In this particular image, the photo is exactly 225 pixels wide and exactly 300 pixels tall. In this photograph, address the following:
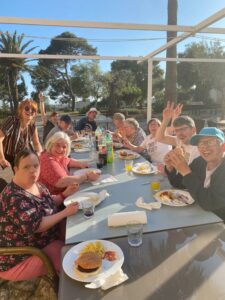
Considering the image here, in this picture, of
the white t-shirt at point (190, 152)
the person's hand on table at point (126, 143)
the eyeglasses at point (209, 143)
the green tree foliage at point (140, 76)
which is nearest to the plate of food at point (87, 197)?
the eyeglasses at point (209, 143)

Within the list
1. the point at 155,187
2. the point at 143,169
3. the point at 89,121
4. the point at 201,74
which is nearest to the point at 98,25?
the point at 143,169

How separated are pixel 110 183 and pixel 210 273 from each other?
4.72 ft

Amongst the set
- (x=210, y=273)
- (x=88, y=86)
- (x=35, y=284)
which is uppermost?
(x=88, y=86)

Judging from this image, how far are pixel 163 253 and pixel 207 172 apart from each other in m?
0.99

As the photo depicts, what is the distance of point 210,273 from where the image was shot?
116 centimetres

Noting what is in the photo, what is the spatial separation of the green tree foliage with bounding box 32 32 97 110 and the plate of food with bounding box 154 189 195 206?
27.1 metres

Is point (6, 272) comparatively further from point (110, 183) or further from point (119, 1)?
point (119, 1)

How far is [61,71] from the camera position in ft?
98.4

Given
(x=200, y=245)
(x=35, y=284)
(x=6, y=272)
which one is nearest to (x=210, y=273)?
(x=200, y=245)

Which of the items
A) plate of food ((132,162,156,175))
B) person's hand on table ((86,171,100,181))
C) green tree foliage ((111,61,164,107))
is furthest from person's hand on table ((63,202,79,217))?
green tree foliage ((111,61,164,107))

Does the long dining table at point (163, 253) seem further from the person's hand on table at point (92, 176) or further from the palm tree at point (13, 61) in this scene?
the palm tree at point (13, 61)

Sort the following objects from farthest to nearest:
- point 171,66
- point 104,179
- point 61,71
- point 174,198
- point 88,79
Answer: point 61,71 → point 88,79 → point 171,66 → point 104,179 → point 174,198

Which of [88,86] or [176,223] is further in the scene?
[88,86]

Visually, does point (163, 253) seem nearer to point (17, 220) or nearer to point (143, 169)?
point (17, 220)
